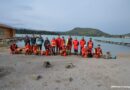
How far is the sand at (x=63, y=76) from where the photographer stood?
11281 mm

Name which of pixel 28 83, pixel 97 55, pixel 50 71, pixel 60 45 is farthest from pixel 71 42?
pixel 28 83

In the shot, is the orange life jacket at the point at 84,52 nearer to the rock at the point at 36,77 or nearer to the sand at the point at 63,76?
the sand at the point at 63,76

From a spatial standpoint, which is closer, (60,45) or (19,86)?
(19,86)

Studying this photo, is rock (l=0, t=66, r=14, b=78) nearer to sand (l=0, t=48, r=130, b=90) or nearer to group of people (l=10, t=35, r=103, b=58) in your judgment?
sand (l=0, t=48, r=130, b=90)

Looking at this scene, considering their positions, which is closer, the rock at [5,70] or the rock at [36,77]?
the rock at [36,77]

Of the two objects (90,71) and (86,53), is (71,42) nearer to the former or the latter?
(86,53)

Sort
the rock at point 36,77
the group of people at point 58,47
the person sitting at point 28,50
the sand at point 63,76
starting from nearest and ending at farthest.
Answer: the sand at point 63,76, the rock at point 36,77, the group of people at point 58,47, the person sitting at point 28,50

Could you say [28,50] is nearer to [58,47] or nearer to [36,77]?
[58,47]

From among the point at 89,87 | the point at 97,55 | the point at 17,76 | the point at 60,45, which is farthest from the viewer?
the point at 60,45

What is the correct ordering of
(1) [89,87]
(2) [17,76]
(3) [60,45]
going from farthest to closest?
(3) [60,45] < (2) [17,76] < (1) [89,87]

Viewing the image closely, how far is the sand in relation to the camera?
11281mm

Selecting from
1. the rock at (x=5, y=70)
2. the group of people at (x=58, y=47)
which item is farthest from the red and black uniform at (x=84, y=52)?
the rock at (x=5, y=70)

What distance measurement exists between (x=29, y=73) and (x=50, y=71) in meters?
1.16

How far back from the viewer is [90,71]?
1338cm
